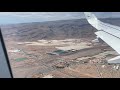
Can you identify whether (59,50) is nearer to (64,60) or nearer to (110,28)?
(64,60)

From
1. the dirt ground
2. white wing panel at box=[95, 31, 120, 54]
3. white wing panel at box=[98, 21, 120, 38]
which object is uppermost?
white wing panel at box=[98, 21, 120, 38]

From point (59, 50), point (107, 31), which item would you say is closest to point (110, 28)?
point (107, 31)

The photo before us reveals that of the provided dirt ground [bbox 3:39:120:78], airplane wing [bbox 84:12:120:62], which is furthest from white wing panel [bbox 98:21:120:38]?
dirt ground [bbox 3:39:120:78]

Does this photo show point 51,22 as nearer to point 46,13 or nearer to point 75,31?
point 46,13

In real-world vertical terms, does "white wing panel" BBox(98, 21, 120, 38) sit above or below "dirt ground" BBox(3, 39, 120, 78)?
above

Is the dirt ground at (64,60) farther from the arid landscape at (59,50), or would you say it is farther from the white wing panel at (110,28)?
the white wing panel at (110,28)

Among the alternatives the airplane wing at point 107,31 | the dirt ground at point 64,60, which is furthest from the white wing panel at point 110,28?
the dirt ground at point 64,60

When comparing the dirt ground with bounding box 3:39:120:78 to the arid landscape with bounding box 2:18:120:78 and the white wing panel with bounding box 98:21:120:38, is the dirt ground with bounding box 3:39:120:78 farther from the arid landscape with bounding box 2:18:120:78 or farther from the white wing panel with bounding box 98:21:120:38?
the white wing panel with bounding box 98:21:120:38
